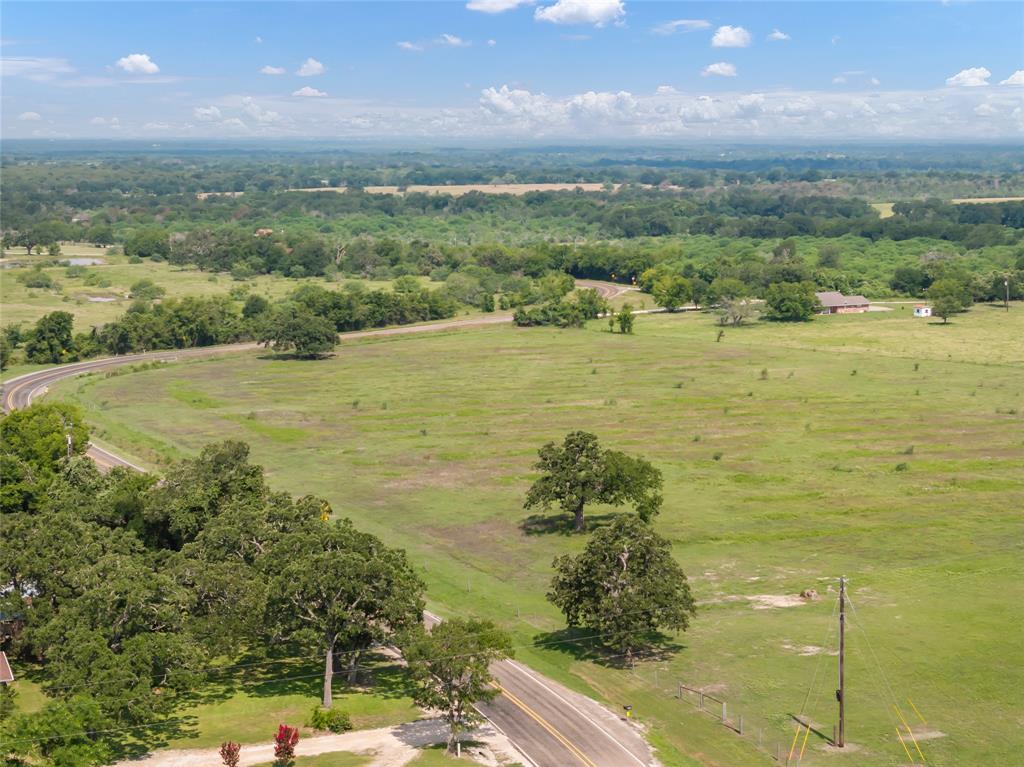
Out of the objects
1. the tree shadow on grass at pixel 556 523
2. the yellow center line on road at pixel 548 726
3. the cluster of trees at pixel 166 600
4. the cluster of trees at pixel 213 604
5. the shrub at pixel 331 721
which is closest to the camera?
the cluster of trees at pixel 166 600

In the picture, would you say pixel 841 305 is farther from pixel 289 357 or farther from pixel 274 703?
pixel 274 703

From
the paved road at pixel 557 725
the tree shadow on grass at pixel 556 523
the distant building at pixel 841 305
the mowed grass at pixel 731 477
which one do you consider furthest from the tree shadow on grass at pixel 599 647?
the distant building at pixel 841 305

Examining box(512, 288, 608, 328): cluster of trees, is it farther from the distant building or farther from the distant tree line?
the distant building

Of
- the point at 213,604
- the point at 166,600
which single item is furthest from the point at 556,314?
the point at 166,600

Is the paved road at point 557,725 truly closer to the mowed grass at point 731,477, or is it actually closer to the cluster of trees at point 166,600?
the mowed grass at point 731,477

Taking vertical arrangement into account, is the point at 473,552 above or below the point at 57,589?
below

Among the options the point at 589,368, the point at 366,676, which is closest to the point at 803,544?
the point at 366,676

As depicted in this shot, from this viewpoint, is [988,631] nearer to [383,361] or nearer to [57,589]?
[57,589]
